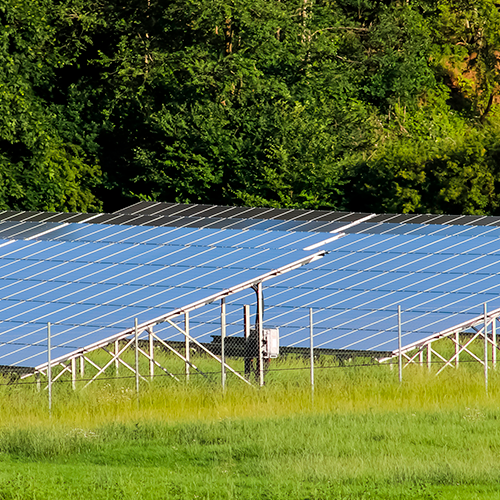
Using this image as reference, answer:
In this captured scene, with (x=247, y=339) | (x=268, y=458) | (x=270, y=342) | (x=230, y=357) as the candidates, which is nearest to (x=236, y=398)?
(x=270, y=342)

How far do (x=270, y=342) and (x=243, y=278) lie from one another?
7.33ft

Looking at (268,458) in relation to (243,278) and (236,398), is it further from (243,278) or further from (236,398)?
(243,278)

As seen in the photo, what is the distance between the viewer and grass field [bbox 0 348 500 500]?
1853 cm

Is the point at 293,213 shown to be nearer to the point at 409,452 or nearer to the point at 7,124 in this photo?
the point at 7,124

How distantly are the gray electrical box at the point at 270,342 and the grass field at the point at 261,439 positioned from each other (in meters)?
0.78

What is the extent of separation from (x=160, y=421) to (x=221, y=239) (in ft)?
39.5

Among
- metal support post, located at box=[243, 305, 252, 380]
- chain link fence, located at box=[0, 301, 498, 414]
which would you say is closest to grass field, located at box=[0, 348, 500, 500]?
chain link fence, located at box=[0, 301, 498, 414]

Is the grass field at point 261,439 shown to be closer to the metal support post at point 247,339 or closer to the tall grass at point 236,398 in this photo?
the tall grass at point 236,398

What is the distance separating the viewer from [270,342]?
27.8 metres

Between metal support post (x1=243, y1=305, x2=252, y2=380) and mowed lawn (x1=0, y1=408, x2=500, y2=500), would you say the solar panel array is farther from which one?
mowed lawn (x1=0, y1=408, x2=500, y2=500)

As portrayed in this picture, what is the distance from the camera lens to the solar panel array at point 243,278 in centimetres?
2875

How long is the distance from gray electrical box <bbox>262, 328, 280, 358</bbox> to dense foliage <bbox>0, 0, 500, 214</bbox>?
23545 millimetres

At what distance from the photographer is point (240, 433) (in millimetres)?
22516

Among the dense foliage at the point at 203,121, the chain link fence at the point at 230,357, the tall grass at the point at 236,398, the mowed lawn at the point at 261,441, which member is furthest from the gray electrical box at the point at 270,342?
the dense foliage at the point at 203,121
